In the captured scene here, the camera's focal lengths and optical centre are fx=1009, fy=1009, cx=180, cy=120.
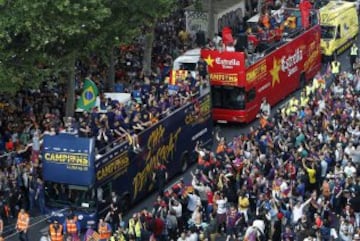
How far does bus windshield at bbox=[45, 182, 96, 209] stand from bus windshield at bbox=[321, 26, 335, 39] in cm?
2425

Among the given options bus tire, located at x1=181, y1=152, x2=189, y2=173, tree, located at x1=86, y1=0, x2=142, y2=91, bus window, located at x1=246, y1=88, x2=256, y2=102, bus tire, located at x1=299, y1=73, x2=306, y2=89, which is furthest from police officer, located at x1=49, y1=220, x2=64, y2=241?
bus tire, located at x1=299, y1=73, x2=306, y2=89

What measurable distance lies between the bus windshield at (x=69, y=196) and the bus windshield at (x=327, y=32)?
2425 centimetres

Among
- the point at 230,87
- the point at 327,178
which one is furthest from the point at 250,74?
the point at 327,178

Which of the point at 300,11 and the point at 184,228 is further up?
the point at 300,11

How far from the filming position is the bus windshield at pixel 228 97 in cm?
4116

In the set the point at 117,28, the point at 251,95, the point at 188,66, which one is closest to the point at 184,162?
the point at 188,66

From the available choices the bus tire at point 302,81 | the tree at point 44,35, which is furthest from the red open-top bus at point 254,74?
the tree at point 44,35

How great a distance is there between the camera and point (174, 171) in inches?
1446

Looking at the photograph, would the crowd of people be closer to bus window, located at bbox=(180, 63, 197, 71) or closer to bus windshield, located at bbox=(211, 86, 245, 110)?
bus window, located at bbox=(180, 63, 197, 71)

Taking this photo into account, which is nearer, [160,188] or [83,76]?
[160,188]

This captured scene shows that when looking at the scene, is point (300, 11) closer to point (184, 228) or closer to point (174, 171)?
point (174, 171)

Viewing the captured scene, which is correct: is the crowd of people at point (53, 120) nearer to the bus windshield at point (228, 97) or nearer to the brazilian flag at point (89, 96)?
the brazilian flag at point (89, 96)

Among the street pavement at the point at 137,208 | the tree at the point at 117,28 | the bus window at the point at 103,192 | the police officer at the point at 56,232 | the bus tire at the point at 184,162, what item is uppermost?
the tree at the point at 117,28

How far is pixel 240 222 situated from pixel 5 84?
1071 cm
